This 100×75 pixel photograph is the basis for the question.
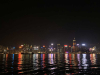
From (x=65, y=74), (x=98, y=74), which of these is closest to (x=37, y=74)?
(x=65, y=74)

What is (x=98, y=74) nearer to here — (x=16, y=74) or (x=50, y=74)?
(x=50, y=74)

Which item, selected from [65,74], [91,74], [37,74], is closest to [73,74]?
[65,74]

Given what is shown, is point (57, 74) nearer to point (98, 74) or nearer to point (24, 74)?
point (24, 74)

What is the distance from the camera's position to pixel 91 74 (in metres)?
24.2

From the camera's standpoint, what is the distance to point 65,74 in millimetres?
23969

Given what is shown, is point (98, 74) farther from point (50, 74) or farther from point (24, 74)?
point (24, 74)

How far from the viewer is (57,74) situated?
78.0 feet

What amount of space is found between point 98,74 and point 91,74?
1188 millimetres

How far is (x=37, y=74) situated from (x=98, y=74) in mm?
10571

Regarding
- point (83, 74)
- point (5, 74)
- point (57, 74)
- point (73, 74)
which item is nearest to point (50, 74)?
point (57, 74)

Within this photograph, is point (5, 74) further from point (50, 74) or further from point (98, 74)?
point (98, 74)

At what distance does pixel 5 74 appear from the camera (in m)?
24.1

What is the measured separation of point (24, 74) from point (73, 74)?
839 centimetres

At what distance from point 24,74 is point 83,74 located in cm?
1016
